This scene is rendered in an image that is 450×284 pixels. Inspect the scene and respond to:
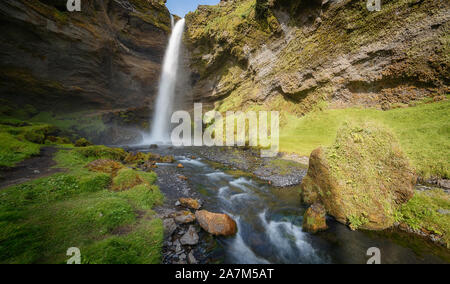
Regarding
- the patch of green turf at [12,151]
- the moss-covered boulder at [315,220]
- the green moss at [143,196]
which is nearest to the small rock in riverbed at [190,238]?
the green moss at [143,196]

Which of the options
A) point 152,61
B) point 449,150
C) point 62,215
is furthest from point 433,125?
point 152,61

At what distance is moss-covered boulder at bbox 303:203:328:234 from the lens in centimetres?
600

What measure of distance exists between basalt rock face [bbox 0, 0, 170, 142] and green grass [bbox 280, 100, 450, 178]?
3292 centimetres

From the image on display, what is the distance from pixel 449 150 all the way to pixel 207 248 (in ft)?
46.9

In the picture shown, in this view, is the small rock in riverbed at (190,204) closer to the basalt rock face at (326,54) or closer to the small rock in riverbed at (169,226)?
the small rock in riverbed at (169,226)

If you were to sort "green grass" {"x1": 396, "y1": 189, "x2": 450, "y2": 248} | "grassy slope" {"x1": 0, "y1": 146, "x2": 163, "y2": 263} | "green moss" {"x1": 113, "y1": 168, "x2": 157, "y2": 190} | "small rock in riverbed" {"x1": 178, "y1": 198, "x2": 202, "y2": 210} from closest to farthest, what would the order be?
"grassy slope" {"x1": 0, "y1": 146, "x2": 163, "y2": 263}
"green grass" {"x1": 396, "y1": 189, "x2": 450, "y2": 248}
"small rock in riverbed" {"x1": 178, "y1": 198, "x2": 202, "y2": 210}
"green moss" {"x1": 113, "y1": 168, "x2": 157, "y2": 190}

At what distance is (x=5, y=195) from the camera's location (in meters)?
5.32

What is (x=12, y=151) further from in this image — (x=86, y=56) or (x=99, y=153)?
(x=86, y=56)

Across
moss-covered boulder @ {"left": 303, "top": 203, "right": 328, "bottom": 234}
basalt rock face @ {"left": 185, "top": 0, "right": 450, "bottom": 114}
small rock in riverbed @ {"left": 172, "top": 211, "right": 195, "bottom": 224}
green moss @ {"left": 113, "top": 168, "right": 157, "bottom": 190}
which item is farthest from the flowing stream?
basalt rock face @ {"left": 185, "top": 0, "right": 450, "bottom": 114}

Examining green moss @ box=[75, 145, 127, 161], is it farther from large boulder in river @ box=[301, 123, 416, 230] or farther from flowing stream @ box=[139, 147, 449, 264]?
large boulder in river @ box=[301, 123, 416, 230]

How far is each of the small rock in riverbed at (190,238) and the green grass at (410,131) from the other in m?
7.87

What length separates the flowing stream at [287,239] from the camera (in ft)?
16.1

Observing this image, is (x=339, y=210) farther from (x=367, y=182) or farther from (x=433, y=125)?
(x=433, y=125)

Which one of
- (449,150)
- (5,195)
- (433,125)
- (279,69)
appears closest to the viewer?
(5,195)
